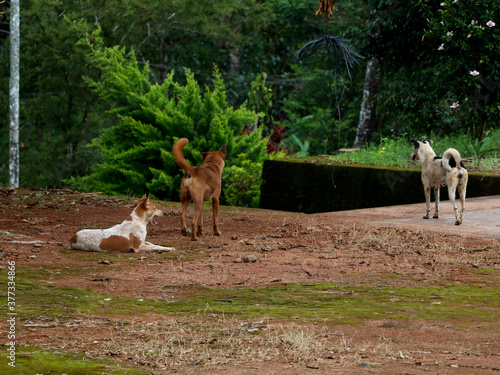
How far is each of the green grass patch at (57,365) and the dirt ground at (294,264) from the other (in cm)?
14

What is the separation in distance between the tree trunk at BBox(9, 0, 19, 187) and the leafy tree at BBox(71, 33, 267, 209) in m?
8.79

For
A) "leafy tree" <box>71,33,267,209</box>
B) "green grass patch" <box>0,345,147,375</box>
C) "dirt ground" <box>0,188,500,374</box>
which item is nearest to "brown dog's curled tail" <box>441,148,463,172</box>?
"dirt ground" <box>0,188,500,374</box>

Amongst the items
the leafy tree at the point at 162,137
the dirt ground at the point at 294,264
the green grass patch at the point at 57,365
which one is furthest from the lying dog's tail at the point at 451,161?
the green grass patch at the point at 57,365

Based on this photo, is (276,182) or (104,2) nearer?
(276,182)

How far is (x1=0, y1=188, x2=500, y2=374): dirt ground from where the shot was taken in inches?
169

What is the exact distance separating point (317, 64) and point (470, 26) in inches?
731

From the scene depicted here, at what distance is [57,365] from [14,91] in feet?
75.1

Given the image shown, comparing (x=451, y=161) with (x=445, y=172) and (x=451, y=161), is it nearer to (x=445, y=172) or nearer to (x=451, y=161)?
(x=451, y=161)

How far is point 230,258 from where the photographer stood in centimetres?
798

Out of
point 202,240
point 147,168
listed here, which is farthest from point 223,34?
point 202,240

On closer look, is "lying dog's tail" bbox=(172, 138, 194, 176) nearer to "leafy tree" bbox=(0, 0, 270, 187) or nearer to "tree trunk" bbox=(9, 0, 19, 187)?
"tree trunk" bbox=(9, 0, 19, 187)

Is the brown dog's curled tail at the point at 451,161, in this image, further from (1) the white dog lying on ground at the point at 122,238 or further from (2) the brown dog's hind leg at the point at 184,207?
(1) the white dog lying on ground at the point at 122,238

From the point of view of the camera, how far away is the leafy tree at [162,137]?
15.5 m

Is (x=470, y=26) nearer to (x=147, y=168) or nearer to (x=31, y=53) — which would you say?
(x=147, y=168)
